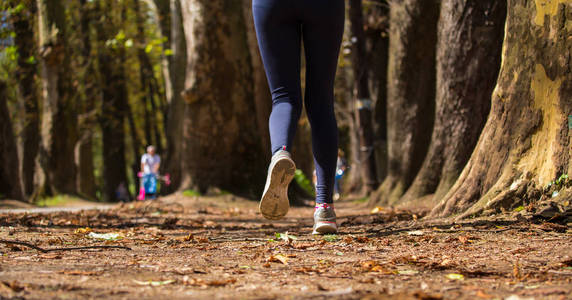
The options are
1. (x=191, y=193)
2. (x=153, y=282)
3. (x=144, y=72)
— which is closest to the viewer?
(x=153, y=282)

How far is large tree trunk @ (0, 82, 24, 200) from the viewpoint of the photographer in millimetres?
15742

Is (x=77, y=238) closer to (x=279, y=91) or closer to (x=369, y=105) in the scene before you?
(x=279, y=91)

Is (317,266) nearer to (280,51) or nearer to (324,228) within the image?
(324,228)

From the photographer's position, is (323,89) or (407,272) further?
(323,89)

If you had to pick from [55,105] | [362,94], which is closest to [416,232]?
→ [362,94]

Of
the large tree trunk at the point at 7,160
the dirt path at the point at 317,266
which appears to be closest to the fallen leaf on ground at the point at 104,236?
the dirt path at the point at 317,266

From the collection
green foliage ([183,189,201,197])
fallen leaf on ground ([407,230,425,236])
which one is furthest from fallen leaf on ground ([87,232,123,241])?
green foliage ([183,189,201,197])

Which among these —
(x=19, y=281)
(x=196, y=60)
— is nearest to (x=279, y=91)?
(x=19, y=281)

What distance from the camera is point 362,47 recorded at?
17062 millimetres

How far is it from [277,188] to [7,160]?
14.0m

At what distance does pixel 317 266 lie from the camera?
3031 millimetres

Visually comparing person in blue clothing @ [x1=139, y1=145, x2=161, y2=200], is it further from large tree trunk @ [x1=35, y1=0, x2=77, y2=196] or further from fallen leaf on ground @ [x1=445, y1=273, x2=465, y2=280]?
fallen leaf on ground @ [x1=445, y1=273, x2=465, y2=280]

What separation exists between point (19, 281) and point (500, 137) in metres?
3.63

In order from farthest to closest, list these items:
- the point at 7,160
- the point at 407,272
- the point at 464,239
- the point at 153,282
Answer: the point at 7,160 → the point at 464,239 → the point at 407,272 → the point at 153,282
